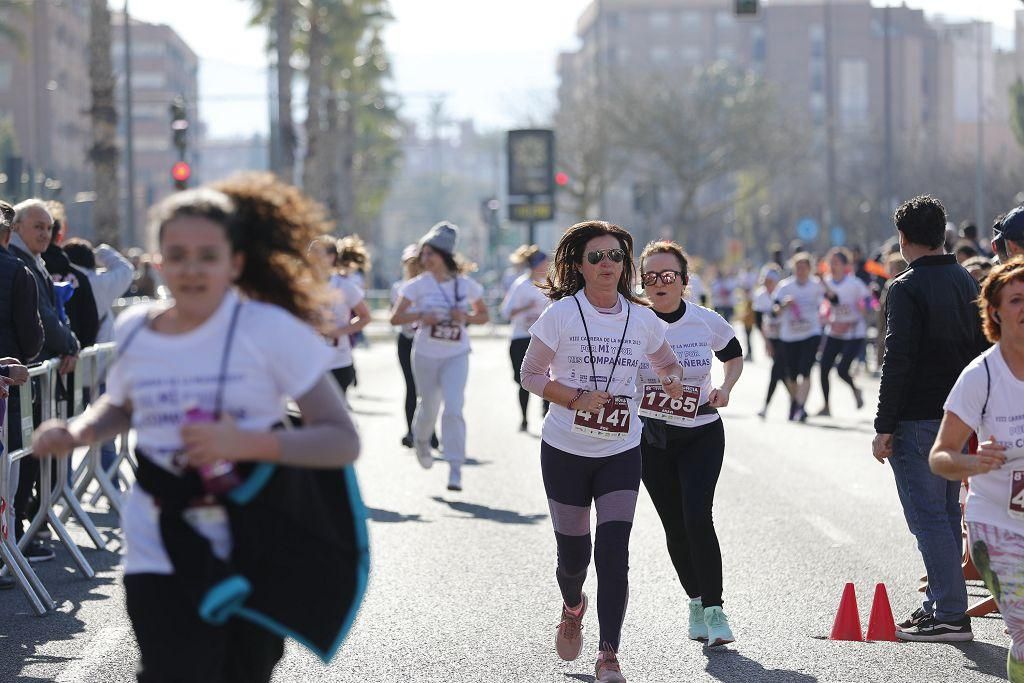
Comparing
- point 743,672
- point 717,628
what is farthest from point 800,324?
point 743,672

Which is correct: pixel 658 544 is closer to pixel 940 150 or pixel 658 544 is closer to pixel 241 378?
pixel 241 378

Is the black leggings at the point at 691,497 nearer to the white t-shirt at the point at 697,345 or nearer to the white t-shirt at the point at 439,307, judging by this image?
the white t-shirt at the point at 697,345

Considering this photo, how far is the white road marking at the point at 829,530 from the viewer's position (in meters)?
10.5

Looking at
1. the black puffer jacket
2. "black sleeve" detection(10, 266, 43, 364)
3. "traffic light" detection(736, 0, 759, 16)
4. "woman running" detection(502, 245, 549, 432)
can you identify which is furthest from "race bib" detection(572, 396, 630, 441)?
"traffic light" detection(736, 0, 759, 16)

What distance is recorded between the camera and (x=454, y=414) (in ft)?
43.6

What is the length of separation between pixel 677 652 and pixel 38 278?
4.82 metres

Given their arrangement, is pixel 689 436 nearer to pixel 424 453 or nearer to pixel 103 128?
pixel 424 453

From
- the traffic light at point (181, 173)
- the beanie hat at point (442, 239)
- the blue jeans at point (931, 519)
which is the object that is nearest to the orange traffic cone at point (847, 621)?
the blue jeans at point (931, 519)

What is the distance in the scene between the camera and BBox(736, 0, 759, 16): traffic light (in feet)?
76.7

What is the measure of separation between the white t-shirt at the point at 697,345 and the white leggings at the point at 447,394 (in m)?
5.62

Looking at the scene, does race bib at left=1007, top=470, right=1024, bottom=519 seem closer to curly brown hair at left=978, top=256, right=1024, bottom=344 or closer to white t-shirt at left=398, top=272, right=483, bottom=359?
curly brown hair at left=978, top=256, right=1024, bottom=344

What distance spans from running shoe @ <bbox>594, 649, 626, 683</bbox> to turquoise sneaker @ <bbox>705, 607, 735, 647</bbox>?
2.96ft

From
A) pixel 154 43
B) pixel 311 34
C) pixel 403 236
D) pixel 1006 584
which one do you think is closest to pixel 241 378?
pixel 1006 584

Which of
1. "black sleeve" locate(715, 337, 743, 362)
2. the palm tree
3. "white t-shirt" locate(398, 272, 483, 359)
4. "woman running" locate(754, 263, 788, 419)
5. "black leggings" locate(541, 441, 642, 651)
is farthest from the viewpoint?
the palm tree
